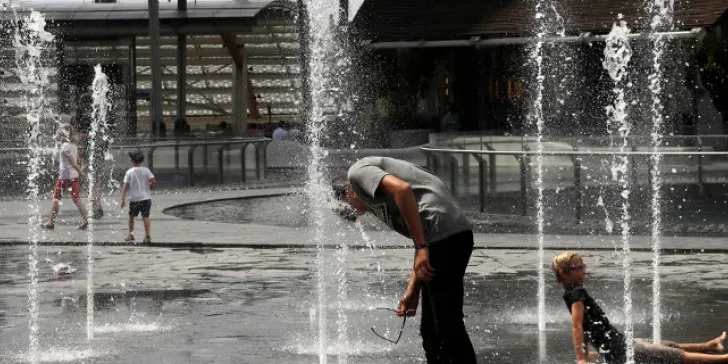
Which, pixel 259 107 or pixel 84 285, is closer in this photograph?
pixel 84 285

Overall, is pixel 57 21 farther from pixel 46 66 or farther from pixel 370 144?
pixel 370 144

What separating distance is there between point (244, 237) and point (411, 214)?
10.8 metres

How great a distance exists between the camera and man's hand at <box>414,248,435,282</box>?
6.33 m

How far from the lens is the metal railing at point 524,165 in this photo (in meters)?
17.4

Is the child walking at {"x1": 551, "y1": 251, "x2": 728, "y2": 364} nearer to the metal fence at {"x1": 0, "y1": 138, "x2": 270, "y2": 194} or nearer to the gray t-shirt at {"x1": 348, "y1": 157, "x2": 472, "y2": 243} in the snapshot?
the gray t-shirt at {"x1": 348, "y1": 157, "x2": 472, "y2": 243}

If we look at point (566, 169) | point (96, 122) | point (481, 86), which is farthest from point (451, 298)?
point (96, 122)

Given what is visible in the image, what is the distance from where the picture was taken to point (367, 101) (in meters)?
45.9

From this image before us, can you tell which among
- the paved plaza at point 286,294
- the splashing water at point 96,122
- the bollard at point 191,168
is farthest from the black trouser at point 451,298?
the bollard at point 191,168

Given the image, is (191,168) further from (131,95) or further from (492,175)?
(131,95)

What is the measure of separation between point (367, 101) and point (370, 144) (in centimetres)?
419

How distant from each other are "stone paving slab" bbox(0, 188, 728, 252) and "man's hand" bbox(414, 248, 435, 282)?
932 centimetres

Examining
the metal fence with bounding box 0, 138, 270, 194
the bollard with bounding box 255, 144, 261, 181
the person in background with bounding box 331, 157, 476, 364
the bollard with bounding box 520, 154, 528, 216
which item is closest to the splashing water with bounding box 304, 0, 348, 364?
the bollard with bounding box 255, 144, 261, 181

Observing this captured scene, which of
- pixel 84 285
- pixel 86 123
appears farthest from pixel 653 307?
pixel 86 123

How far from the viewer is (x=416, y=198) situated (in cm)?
649
